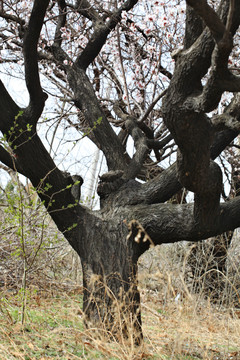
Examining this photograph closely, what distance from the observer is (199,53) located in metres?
2.64

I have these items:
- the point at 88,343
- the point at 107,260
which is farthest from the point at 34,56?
the point at 88,343

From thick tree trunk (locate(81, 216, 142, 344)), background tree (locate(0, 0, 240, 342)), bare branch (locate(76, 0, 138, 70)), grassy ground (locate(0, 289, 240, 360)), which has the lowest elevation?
grassy ground (locate(0, 289, 240, 360))

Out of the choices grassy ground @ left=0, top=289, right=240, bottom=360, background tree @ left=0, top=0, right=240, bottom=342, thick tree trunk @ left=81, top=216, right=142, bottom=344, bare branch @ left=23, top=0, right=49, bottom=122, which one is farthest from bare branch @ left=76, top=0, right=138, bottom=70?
grassy ground @ left=0, top=289, right=240, bottom=360

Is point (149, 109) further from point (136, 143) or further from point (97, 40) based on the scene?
point (97, 40)

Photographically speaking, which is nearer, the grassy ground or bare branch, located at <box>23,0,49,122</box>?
the grassy ground

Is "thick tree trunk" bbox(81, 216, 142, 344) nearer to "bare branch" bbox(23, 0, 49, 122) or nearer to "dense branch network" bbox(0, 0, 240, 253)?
"dense branch network" bbox(0, 0, 240, 253)

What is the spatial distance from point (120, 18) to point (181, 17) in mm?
914

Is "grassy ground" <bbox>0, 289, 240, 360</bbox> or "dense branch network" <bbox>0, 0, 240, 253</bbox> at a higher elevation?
"dense branch network" <bbox>0, 0, 240, 253</bbox>

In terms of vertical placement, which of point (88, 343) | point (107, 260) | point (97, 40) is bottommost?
point (88, 343)

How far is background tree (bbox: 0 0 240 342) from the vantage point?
273cm

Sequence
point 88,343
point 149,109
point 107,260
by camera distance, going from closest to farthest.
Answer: point 88,343
point 107,260
point 149,109

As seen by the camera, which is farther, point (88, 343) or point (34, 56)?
point (34, 56)

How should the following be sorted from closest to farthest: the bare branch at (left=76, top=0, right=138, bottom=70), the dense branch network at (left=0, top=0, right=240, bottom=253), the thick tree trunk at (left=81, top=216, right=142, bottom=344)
A: the dense branch network at (left=0, top=0, right=240, bottom=253), the thick tree trunk at (left=81, top=216, right=142, bottom=344), the bare branch at (left=76, top=0, right=138, bottom=70)

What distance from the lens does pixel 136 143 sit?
5.06 m
